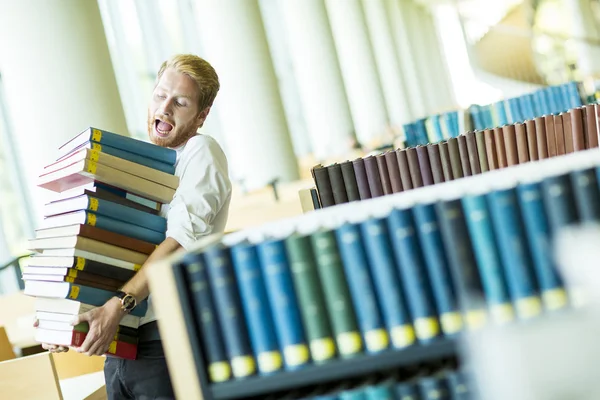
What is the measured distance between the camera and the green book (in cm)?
169

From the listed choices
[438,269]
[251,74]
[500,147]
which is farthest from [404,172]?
[251,74]

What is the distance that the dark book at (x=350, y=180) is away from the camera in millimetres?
2828

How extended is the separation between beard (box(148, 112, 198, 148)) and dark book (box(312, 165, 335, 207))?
1.64ft

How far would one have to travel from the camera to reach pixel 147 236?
241 centimetres

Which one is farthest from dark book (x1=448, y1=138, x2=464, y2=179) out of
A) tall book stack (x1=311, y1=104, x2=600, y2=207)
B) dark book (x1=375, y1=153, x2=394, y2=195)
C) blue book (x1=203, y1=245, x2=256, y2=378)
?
blue book (x1=203, y1=245, x2=256, y2=378)

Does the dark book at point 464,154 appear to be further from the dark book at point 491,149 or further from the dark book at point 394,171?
the dark book at point 394,171

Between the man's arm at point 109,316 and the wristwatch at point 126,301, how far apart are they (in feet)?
0.03

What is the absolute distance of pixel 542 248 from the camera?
63.5 inches

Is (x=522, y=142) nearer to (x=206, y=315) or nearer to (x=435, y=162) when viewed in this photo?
(x=435, y=162)

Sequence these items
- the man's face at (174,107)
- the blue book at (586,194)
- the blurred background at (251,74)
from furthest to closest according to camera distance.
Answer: the blurred background at (251,74), the man's face at (174,107), the blue book at (586,194)

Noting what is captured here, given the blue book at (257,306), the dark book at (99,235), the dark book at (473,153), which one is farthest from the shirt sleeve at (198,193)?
the dark book at (473,153)

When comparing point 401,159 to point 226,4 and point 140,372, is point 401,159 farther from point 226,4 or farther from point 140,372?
point 226,4

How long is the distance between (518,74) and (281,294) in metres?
22.8

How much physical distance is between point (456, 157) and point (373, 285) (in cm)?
129
